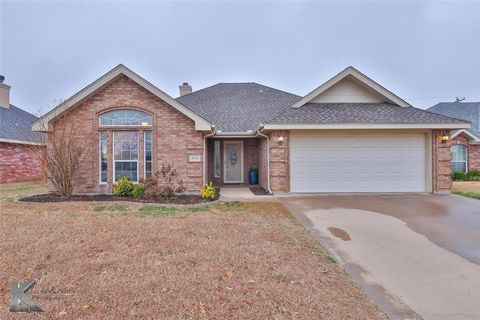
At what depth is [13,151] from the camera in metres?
16.5

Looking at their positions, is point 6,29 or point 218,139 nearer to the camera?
point 218,139

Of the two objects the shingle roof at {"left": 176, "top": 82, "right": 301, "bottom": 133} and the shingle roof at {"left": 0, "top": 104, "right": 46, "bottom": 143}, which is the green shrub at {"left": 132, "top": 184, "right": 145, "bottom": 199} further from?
the shingle roof at {"left": 0, "top": 104, "right": 46, "bottom": 143}

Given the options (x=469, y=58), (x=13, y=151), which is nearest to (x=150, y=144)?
(x=13, y=151)

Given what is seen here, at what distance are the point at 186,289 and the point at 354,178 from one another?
960cm

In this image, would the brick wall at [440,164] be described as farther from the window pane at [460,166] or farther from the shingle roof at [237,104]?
the window pane at [460,166]

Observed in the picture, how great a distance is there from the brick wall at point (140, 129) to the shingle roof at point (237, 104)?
3.11 m

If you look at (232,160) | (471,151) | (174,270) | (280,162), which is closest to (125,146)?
(232,160)

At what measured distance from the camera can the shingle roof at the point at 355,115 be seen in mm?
10898

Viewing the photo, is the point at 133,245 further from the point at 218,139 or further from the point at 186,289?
the point at 218,139

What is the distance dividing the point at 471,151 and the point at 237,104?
50.1ft

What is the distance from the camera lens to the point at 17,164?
16719 millimetres

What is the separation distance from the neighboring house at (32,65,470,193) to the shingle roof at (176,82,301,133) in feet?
10.8

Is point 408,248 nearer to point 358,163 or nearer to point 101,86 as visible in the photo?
point 358,163

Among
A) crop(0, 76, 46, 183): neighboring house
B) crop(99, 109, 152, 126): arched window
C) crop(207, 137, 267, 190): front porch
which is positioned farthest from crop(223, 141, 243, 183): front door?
crop(0, 76, 46, 183): neighboring house
